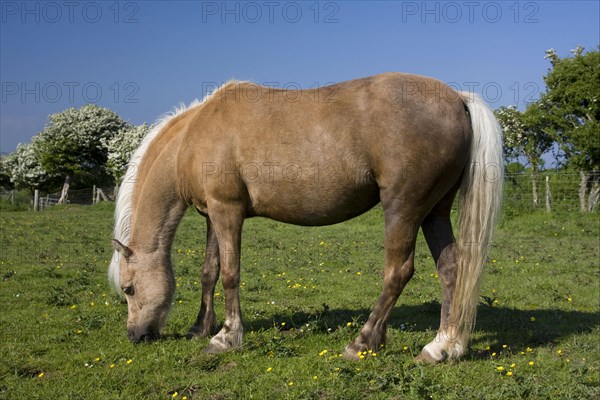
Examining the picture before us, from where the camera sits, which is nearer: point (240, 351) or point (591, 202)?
point (240, 351)

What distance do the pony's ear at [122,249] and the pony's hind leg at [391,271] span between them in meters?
2.45

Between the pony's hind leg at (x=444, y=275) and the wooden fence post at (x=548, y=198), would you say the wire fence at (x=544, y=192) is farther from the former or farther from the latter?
the pony's hind leg at (x=444, y=275)

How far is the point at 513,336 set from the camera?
616 centimetres

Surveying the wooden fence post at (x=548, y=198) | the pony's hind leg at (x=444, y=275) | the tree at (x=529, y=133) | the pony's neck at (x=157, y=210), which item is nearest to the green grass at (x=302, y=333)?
the pony's hind leg at (x=444, y=275)

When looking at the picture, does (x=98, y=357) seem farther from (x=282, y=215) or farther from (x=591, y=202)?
(x=591, y=202)

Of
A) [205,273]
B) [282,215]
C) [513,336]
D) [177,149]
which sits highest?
[177,149]

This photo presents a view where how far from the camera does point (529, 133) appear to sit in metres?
27.1

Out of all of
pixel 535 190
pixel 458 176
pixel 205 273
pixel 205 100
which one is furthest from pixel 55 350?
pixel 535 190

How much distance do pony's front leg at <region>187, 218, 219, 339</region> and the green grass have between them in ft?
0.87

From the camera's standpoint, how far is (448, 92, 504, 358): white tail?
5121mm

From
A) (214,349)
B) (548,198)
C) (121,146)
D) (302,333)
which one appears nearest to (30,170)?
(121,146)

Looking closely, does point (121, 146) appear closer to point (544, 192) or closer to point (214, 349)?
point (544, 192)

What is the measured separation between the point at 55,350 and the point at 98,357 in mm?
589

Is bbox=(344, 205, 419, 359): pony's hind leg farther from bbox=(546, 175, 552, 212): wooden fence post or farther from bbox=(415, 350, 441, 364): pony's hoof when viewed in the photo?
bbox=(546, 175, 552, 212): wooden fence post
